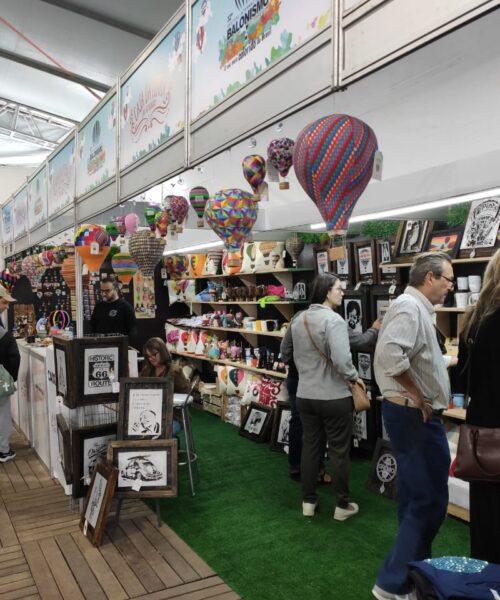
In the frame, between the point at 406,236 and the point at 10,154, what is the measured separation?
32.7 feet

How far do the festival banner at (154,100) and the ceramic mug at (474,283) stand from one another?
2.22 meters

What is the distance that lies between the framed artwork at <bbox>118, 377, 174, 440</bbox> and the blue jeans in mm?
1730

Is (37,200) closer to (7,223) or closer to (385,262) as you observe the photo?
(7,223)

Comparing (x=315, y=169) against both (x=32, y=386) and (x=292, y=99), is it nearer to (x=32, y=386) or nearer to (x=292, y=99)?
(x=292, y=99)

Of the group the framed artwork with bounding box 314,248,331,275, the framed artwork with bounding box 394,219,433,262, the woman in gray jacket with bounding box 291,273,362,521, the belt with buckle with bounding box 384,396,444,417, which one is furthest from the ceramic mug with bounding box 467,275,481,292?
the framed artwork with bounding box 314,248,331,275

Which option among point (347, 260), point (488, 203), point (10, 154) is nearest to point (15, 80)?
point (10, 154)

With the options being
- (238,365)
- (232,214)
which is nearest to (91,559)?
(232,214)

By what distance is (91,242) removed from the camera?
470 centimetres

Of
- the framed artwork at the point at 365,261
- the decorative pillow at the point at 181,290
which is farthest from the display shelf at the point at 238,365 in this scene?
the framed artwork at the point at 365,261

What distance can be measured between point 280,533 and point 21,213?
20.1 feet

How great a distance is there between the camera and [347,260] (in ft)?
16.0

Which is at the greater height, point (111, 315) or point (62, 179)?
point (62, 179)

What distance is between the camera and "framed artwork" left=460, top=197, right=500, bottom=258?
351cm

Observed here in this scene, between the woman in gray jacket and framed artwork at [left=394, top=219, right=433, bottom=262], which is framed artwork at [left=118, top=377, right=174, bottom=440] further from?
framed artwork at [left=394, top=219, right=433, bottom=262]
